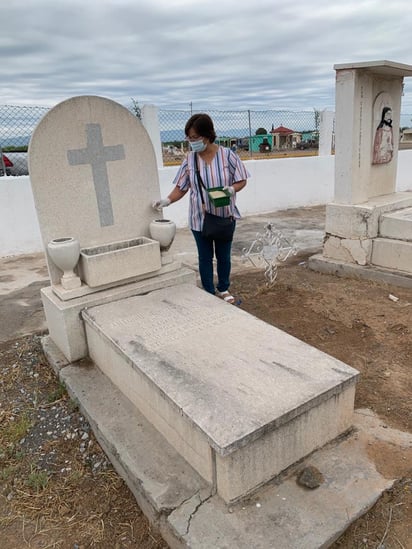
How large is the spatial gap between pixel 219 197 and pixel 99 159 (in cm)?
99

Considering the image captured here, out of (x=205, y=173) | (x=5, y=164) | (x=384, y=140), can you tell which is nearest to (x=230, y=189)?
(x=205, y=173)

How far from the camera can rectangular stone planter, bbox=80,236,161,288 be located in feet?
10.7

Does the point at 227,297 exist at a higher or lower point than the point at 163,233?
lower

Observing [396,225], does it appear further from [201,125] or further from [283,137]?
[283,137]

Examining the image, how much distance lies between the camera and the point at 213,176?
12.0 ft

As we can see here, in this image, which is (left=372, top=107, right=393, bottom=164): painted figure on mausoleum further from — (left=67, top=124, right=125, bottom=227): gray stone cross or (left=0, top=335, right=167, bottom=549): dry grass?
(left=0, top=335, right=167, bottom=549): dry grass

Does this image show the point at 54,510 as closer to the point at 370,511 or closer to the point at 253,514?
the point at 253,514

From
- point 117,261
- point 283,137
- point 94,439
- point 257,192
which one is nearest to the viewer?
point 94,439

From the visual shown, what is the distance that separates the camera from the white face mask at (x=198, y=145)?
3533mm

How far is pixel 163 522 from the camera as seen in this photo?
1.88 metres

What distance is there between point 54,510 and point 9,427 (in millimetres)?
789

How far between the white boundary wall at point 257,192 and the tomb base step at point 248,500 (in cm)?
492

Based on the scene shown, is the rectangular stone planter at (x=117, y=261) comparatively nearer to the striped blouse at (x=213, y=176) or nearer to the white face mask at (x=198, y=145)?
the striped blouse at (x=213, y=176)

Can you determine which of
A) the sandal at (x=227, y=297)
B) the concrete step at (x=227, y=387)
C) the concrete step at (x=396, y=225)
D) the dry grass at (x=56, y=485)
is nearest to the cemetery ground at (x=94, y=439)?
the dry grass at (x=56, y=485)
